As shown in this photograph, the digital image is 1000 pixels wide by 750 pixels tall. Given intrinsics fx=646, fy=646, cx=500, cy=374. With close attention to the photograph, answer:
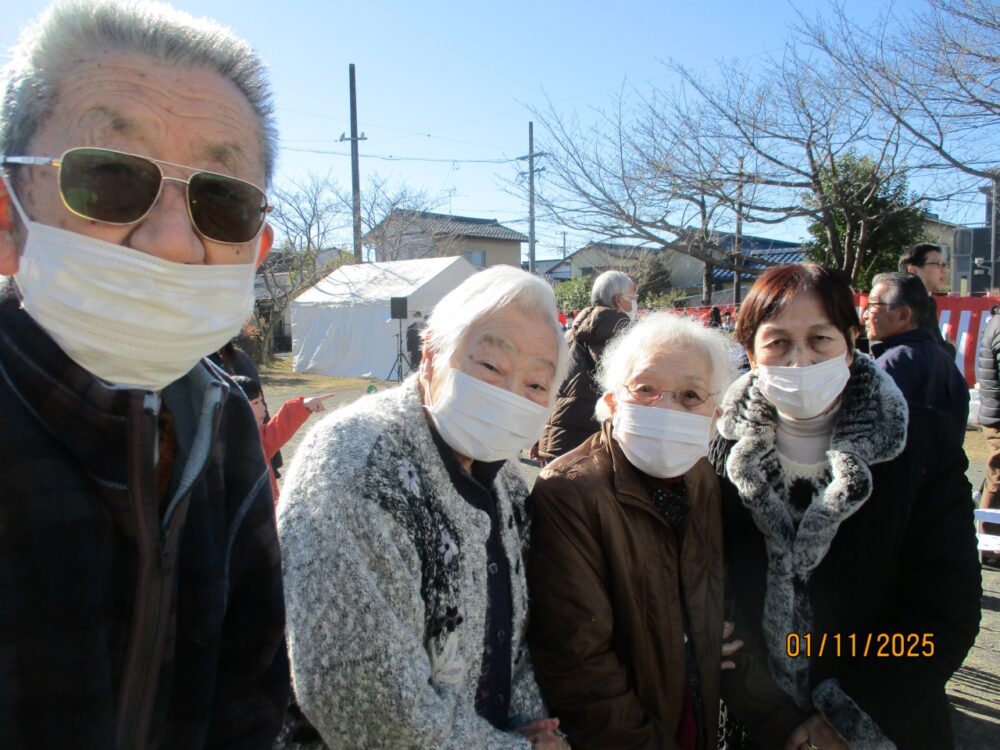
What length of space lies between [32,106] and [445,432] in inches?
38.6

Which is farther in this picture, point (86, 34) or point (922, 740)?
point (922, 740)

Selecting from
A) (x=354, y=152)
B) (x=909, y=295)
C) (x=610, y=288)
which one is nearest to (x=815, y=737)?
(x=909, y=295)

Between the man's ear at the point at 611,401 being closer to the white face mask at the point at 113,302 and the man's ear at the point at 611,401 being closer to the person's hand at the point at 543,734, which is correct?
the person's hand at the point at 543,734

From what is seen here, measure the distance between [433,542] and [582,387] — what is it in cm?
334

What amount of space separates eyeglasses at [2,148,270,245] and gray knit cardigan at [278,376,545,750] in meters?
0.55

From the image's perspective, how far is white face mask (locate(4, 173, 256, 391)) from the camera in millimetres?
883

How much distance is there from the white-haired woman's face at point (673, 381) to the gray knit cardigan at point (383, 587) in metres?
0.73

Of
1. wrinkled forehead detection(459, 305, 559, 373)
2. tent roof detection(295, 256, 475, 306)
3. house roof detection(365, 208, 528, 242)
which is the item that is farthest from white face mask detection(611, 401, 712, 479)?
house roof detection(365, 208, 528, 242)

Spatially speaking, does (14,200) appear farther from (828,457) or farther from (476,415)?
(828,457)

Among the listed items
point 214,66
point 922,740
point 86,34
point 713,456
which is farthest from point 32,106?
point 922,740

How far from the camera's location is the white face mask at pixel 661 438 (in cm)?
191

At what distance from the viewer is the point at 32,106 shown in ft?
2.97

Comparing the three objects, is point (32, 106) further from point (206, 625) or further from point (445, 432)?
point (445, 432)

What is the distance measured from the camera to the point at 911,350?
13.0 feet
